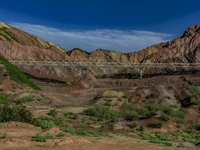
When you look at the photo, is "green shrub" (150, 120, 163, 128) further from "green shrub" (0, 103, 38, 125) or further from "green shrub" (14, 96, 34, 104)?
"green shrub" (14, 96, 34, 104)

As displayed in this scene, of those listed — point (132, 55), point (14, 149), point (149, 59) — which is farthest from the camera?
point (132, 55)

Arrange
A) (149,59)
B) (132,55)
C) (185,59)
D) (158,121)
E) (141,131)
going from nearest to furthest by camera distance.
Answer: (141,131)
(158,121)
(185,59)
(149,59)
(132,55)

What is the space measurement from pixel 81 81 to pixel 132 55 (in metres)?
72.6

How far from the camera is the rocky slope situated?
8481 centimetres

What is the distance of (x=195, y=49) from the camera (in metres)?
104

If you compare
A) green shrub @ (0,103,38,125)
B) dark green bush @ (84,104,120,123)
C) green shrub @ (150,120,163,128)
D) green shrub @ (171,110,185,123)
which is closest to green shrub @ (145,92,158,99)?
dark green bush @ (84,104,120,123)

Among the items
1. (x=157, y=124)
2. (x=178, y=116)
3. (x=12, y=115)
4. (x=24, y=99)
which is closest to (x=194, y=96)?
(x=178, y=116)

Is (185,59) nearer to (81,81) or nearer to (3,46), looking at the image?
(81,81)

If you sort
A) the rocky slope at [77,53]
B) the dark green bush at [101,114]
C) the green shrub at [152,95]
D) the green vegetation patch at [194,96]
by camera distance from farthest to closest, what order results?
the rocky slope at [77,53] < the green shrub at [152,95] < the green vegetation patch at [194,96] < the dark green bush at [101,114]

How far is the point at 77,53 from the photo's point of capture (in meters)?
119

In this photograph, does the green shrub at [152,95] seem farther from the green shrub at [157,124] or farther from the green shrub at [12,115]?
the green shrub at [12,115]

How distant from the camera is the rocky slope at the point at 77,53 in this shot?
278ft

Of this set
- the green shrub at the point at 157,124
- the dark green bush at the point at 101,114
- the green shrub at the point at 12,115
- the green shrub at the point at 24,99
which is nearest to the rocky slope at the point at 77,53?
the green shrub at the point at 24,99

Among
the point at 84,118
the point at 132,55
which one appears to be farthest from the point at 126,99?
the point at 132,55
